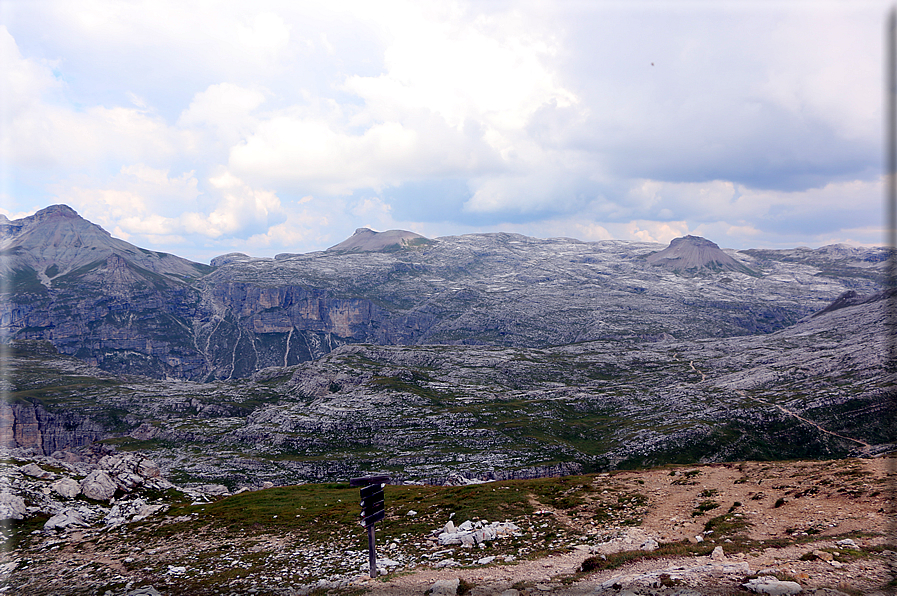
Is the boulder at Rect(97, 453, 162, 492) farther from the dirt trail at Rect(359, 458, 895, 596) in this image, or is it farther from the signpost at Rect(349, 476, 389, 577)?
the dirt trail at Rect(359, 458, 895, 596)

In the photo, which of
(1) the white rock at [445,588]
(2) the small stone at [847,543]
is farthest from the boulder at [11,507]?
(2) the small stone at [847,543]

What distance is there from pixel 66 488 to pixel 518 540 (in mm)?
62819

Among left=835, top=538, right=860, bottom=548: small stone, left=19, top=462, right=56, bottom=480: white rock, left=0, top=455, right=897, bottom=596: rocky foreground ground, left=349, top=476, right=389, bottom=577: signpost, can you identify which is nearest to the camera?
left=0, top=455, right=897, bottom=596: rocky foreground ground

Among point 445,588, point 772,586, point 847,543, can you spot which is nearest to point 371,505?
point 445,588

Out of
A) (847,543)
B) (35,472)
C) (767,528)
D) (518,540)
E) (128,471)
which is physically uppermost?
(847,543)

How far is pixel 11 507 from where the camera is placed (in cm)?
5222

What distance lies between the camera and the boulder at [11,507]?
5095 centimetres

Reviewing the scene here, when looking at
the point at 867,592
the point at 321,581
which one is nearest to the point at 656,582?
the point at 867,592

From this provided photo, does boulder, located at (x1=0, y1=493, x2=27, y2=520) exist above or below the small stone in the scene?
below

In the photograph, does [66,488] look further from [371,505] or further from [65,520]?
[371,505]

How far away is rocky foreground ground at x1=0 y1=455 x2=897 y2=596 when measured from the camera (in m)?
26.3

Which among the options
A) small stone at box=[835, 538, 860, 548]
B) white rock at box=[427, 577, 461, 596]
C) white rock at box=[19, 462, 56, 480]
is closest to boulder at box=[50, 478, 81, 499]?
white rock at box=[19, 462, 56, 480]

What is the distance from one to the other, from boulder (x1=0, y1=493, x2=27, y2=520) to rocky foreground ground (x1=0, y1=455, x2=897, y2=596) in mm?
994

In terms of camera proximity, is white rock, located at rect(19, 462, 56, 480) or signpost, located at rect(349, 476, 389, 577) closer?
signpost, located at rect(349, 476, 389, 577)
